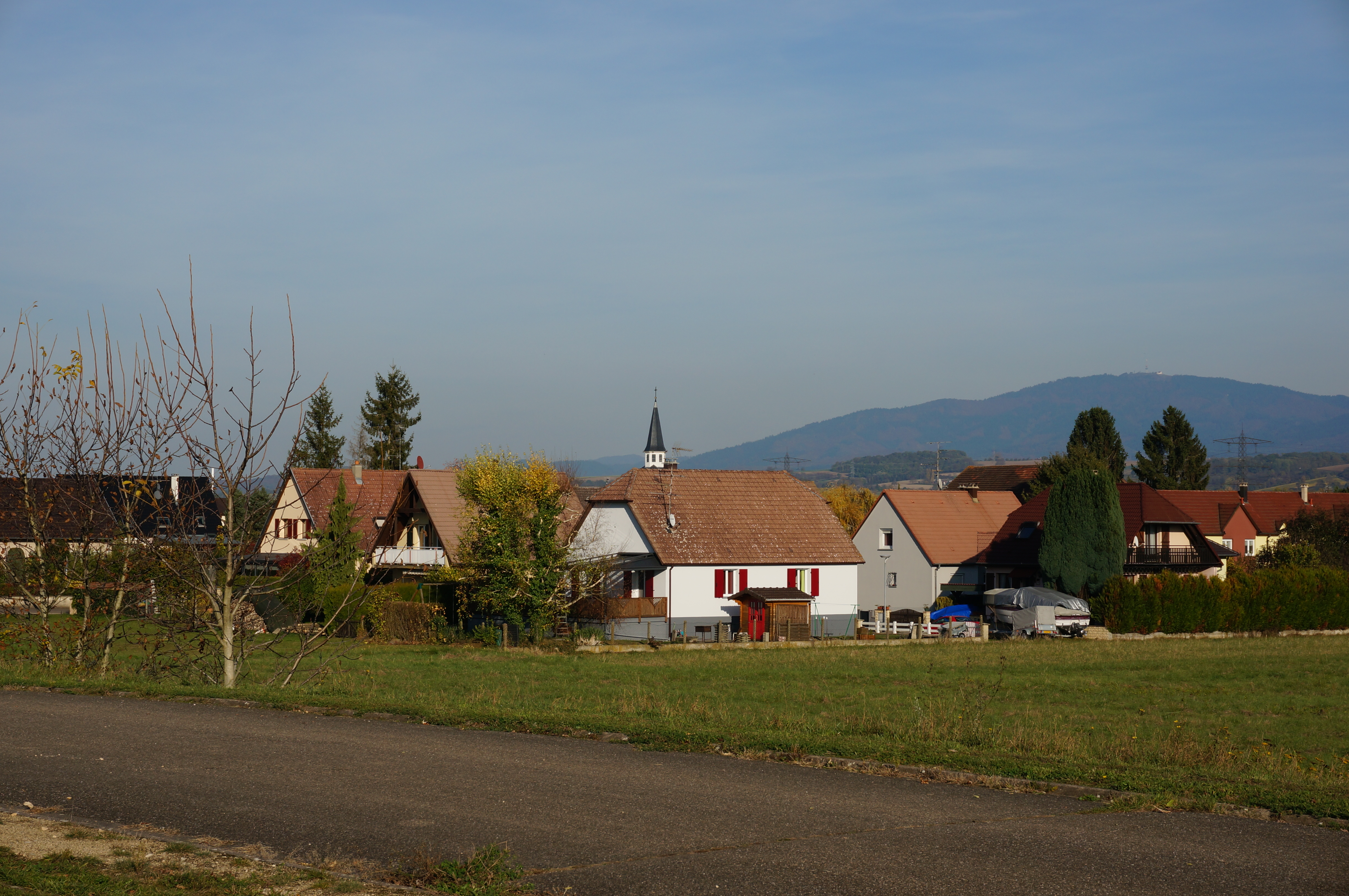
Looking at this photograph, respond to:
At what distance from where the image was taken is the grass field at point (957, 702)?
37.6ft

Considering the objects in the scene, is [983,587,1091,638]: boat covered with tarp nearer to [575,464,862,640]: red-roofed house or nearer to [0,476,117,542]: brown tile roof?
[575,464,862,640]: red-roofed house

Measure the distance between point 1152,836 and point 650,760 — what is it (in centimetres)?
463

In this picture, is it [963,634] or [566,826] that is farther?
[963,634]

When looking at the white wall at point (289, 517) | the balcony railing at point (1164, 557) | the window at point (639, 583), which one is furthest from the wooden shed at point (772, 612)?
the white wall at point (289, 517)

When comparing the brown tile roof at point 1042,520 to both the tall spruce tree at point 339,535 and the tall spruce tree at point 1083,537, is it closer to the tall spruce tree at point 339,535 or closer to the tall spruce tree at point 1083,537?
the tall spruce tree at point 1083,537

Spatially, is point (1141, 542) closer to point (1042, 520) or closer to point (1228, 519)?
point (1042, 520)

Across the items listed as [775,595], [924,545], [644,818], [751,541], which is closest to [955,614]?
[924,545]

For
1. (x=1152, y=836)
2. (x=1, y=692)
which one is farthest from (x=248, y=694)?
(x=1152, y=836)

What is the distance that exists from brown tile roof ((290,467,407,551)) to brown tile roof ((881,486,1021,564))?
27096mm

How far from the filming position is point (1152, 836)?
27.2 ft

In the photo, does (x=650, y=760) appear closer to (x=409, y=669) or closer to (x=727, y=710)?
(x=727, y=710)

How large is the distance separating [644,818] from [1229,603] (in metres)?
47.0

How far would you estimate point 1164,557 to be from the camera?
58.3m

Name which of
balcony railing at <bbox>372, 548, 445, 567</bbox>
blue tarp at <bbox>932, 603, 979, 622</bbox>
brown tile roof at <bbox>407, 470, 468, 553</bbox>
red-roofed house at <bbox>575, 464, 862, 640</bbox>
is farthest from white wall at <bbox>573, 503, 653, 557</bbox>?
blue tarp at <bbox>932, 603, 979, 622</bbox>
